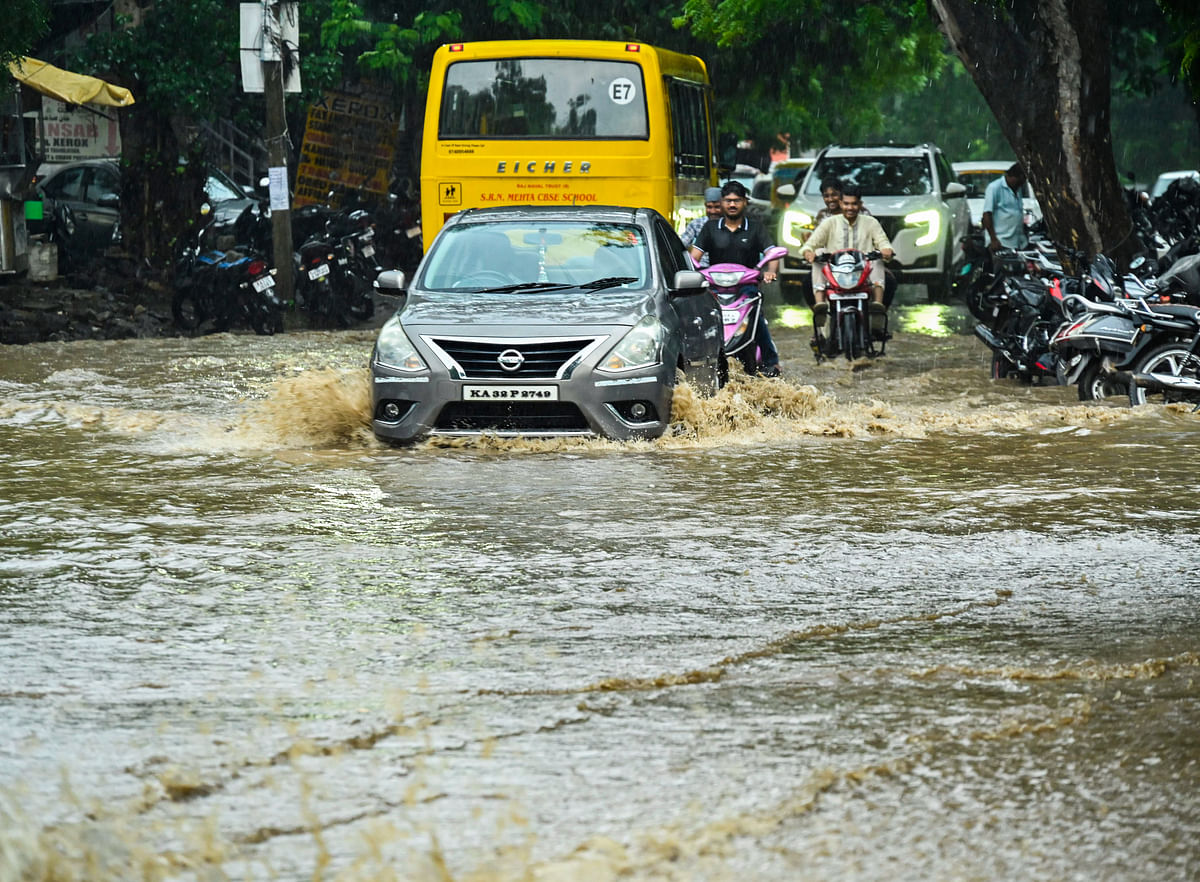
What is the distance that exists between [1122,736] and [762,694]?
100cm

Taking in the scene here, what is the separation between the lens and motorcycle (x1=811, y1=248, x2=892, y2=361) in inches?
661

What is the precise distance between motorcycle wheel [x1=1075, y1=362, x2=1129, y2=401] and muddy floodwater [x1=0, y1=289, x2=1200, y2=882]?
244cm

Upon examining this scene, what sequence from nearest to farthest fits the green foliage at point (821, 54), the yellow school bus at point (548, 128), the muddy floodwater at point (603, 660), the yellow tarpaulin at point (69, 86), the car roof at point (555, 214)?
the muddy floodwater at point (603, 660), the car roof at point (555, 214), the yellow school bus at point (548, 128), the yellow tarpaulin at point (69, 86), the green foliage at point (821, 54)

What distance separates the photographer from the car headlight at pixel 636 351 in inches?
420

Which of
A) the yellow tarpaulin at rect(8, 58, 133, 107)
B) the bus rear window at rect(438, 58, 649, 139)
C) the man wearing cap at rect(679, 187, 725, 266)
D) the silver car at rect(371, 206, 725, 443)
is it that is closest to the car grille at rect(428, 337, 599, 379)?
the silver car at rect(371, 206, 725, 443)

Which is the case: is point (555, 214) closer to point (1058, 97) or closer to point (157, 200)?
point (1058, 97)

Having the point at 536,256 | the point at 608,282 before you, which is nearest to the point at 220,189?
the point at 536,256

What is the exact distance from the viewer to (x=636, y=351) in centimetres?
1074

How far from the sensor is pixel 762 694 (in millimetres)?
5477

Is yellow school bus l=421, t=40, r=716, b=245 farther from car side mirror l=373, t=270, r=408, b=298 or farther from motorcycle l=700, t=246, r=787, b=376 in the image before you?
car side mirror l=373, t=270, r=408, b=298

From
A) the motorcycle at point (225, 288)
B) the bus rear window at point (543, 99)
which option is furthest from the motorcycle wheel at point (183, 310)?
the bus rear window at point (543, 99)

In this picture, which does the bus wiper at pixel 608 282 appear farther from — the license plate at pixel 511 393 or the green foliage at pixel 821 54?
the green foliage at pixel 821 54

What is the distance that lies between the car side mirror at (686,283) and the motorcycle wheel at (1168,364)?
10.7 feet

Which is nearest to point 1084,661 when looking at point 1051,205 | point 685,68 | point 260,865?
point 260,865
